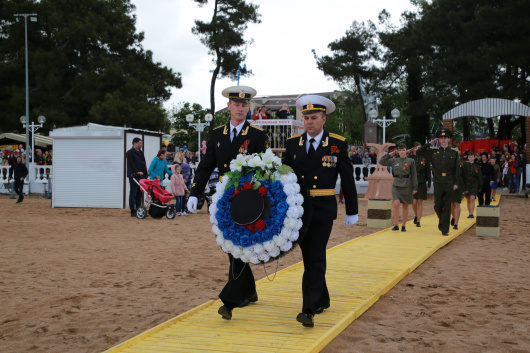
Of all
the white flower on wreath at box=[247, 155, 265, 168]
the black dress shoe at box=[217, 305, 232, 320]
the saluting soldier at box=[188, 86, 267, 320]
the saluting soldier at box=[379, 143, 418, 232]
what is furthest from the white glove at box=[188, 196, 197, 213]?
the saluting soldier at box=[379, 143, 418, 232]

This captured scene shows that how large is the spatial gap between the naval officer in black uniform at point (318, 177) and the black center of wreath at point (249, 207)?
1.64 feet

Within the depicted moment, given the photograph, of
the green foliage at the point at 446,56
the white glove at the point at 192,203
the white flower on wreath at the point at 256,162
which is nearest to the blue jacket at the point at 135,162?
the white glove at the point at 192,203

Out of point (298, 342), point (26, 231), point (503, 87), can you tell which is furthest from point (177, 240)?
point (503, 87)

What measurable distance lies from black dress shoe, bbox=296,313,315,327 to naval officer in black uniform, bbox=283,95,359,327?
0.09 m

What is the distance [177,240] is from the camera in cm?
1230

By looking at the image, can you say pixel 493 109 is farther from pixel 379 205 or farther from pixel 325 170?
pixel 325 170

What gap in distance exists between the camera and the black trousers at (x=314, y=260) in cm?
538

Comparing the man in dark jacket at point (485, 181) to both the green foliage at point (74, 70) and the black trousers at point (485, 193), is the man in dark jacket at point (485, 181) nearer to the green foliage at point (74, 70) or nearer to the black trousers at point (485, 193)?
the black trousers at point (485, 193)

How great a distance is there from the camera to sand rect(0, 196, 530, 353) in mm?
5367

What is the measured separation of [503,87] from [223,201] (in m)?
34.0

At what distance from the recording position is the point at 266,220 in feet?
16.9

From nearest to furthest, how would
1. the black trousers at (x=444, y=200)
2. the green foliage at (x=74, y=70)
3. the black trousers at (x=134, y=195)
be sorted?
the black trousers at (x=444, y=200) → the black trousers at (x=134, y=195) → the green foliage at (x=74, y=70)

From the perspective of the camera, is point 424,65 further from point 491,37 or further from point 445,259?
point 445,259

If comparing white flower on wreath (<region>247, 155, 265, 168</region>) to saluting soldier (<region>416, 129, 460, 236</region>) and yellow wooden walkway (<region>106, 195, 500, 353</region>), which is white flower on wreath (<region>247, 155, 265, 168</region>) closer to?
yellow wooden walkway (<region>106, 195, 500, 353</region>)
